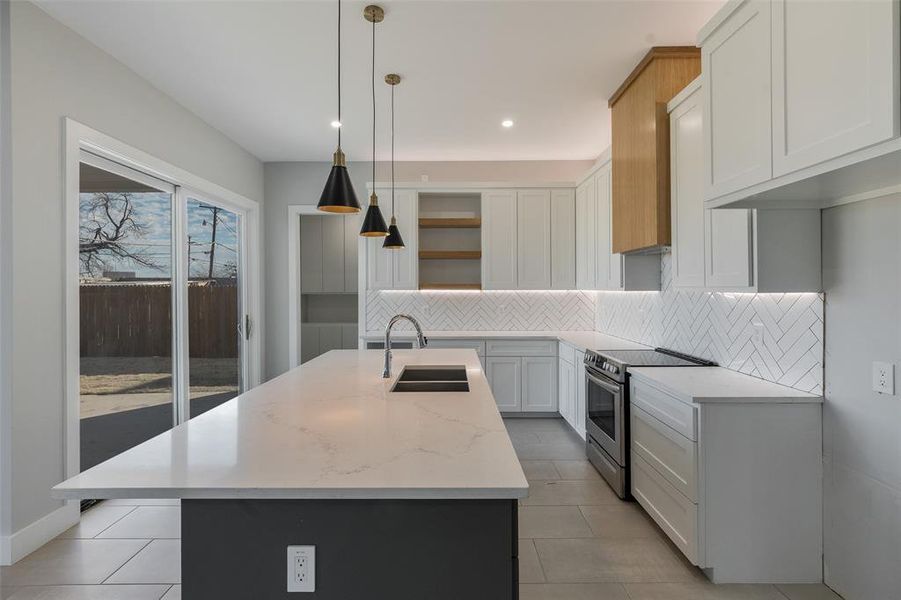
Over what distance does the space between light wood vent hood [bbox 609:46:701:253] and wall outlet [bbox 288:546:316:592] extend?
272 centimetres

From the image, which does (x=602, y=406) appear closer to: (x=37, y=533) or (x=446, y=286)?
(x=446, y=286)

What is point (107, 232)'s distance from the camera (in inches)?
130

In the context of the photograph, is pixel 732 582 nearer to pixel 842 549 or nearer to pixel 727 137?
pixel 842 549

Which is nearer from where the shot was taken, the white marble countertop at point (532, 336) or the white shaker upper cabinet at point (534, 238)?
the white marble countertop at point (532, 336)

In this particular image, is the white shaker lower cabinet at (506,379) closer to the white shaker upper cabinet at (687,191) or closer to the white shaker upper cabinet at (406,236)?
the white shaker upper cabinet at (406,236)

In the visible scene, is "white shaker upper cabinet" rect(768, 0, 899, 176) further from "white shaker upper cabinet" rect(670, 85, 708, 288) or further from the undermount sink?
the undermount sink

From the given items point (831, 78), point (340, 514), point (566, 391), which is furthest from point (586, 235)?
point (340, 514)

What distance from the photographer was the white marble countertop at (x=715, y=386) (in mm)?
2193

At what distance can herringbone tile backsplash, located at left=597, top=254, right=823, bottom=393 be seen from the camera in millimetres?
2268

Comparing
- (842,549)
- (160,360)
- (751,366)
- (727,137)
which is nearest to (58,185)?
(160,360)

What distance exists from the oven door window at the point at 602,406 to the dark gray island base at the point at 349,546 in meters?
2.08

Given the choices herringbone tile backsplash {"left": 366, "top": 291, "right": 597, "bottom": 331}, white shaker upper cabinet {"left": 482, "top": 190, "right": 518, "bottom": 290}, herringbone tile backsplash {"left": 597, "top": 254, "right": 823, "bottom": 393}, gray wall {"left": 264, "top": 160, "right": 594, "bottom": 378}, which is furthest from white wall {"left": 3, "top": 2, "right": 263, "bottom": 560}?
herringbone tile backsplash {"left": 597, "top": 254, "right": 823, "bottom": 393}

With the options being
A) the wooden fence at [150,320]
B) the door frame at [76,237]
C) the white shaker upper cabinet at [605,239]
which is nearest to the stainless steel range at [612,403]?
the white shaker upper cabinet at [605,239]

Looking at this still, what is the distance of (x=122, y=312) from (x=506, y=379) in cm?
337
